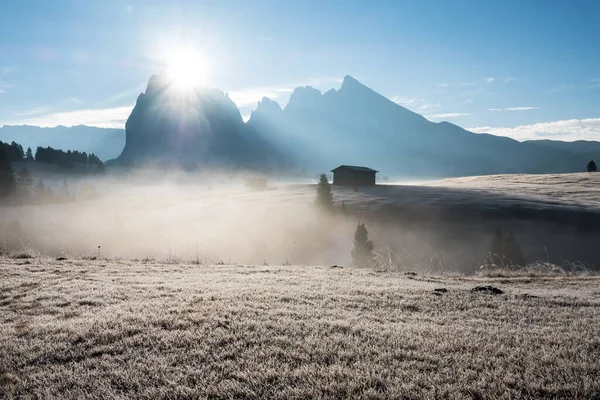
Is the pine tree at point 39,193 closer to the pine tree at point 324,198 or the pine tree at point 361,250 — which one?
the pine tree at point 324,198

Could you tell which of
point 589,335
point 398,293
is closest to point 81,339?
point 398,293

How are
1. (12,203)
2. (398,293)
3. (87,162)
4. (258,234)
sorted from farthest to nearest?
(87,162), (12,203), (258,234), (398,293)

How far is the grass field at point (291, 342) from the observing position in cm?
495

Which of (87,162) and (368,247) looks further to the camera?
(87,162)

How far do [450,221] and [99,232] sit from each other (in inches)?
2357

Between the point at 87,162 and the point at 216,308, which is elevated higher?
the point at 87,162

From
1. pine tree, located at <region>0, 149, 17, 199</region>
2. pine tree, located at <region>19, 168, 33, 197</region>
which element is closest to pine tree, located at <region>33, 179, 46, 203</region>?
pine tree, located at <region>19, 168, 33, 197</region>

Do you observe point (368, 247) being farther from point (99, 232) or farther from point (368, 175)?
point (368, 175)

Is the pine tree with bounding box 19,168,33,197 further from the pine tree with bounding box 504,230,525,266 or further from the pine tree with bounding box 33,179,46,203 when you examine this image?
the pine tree with bounding box 504,230,525,266

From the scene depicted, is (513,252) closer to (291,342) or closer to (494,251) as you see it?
(494,251)

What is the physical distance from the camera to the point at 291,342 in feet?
21.0

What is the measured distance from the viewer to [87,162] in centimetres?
17000

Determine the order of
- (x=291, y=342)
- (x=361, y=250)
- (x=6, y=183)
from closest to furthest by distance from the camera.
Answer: (x=291, y=342) < (x=361, y=250) < (x=6, y=183)

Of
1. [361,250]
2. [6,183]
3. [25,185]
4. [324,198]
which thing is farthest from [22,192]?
[361,250]
